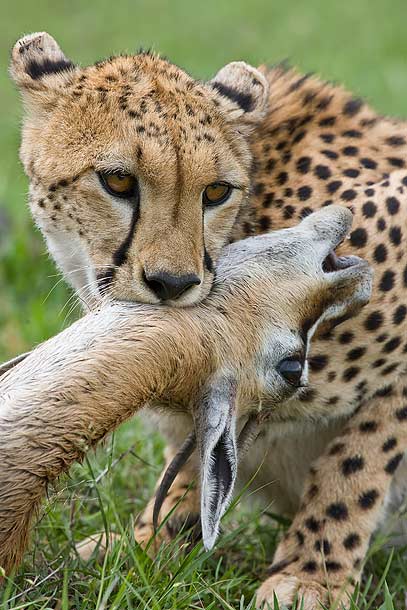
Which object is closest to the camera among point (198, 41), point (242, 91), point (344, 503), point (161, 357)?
point (161, 357)

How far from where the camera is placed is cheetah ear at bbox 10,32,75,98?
335cm

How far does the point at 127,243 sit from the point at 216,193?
0.33 meters

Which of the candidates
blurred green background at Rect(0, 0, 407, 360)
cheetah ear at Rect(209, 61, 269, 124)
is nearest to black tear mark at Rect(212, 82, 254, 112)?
cheetah ear at Rect(209, 61, 269, 124)

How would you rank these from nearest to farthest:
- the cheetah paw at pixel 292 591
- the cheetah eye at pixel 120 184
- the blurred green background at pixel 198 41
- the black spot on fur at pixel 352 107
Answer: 1. the cheetah eye at pixel 120 184
2. the cheetah paw at pixel 292 591
3. the black spot on fur at pixel 352 107
4. the blurred green background at pixel 198 41

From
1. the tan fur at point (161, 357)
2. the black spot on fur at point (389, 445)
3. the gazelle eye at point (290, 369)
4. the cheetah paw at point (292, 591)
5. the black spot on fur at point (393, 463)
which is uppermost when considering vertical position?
the tan fur at point (161, 357)

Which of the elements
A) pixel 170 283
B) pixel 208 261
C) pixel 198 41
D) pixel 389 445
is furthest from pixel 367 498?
pixel 198 41

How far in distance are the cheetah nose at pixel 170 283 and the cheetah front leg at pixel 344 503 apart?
2.93 feet

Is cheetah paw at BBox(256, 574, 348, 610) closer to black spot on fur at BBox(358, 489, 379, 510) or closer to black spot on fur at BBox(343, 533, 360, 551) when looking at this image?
black spot on fur at BBox(343, 533, 360, 551)

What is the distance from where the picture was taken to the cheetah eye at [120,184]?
2.99 meters

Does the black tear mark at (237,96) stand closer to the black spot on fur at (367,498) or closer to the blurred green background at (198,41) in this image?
the black spot on fur at (367,498)

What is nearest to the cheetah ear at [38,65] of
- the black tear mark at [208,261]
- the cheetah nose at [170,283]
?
the black tear mark at [208,261]

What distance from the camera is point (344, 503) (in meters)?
3.35

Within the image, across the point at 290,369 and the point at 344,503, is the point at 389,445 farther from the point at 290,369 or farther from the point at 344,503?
the point at 290,369

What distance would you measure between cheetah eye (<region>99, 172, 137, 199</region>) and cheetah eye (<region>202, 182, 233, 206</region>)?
199mm
